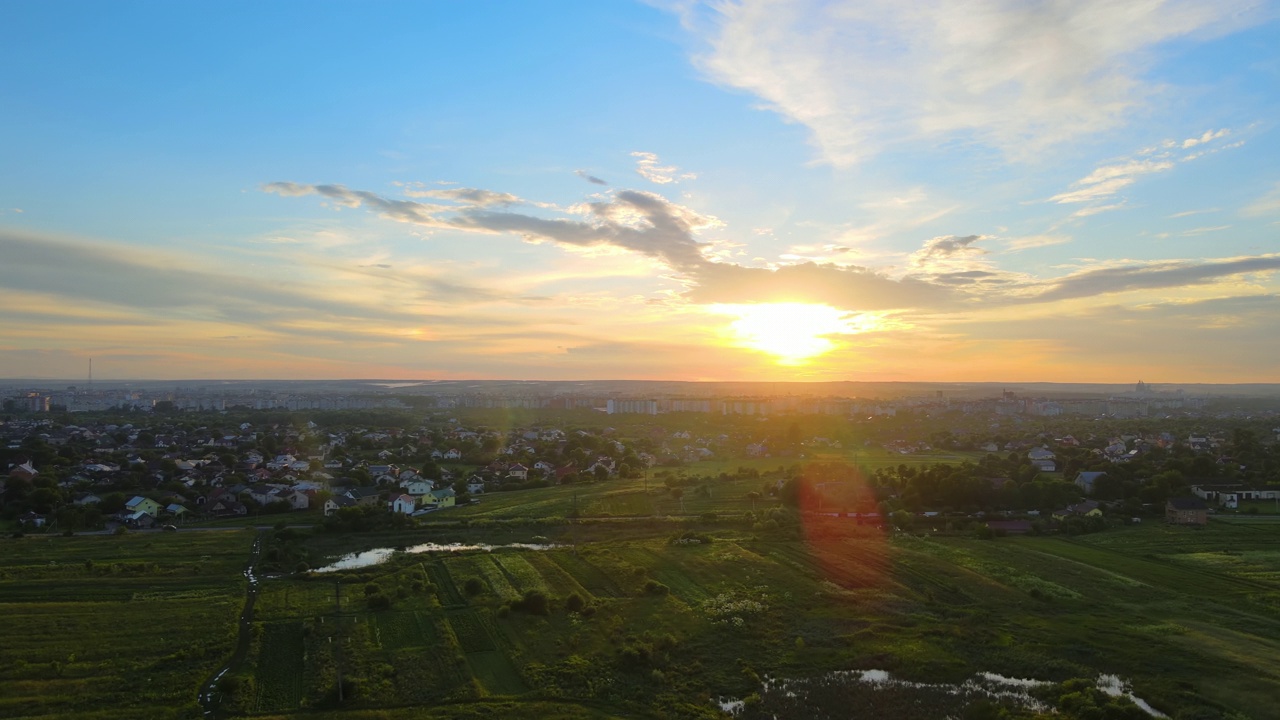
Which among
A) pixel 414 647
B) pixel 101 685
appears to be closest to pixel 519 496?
pixel 414 647

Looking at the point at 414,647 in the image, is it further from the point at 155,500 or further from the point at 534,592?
the point at 155,500

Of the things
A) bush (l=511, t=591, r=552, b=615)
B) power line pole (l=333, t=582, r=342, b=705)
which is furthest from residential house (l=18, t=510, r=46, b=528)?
bush (l=511, t=591, r=552, b=615)

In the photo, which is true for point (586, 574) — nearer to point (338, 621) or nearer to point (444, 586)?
point (444, 586)

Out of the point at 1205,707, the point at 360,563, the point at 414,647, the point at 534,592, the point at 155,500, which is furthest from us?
the point at 155,500

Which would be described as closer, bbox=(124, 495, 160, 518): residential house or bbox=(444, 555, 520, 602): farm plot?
bbox=(444, 555, 520, 602): farm plot

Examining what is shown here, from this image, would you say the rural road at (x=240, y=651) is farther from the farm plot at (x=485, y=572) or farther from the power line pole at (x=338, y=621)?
the farm plot at (x=485, y=572)

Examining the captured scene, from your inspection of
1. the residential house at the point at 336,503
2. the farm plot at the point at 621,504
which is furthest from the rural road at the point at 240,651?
the farm plot at the point at 621,504

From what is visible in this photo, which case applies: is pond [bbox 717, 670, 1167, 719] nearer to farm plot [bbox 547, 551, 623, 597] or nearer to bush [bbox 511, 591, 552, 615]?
bush [bbox 511, 591, 552, 615]
